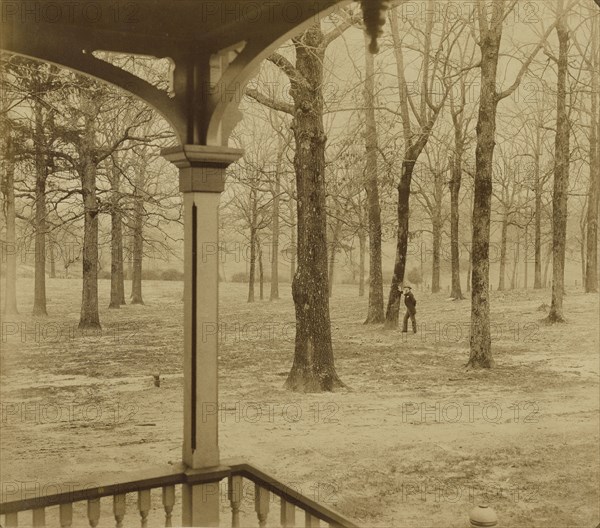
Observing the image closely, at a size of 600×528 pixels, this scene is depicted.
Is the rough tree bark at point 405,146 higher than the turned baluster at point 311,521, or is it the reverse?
the rough tree bark at point 405,146

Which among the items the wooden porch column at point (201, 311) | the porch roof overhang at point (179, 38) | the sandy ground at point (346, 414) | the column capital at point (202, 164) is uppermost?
the porch roof overhang at point (179, 38)

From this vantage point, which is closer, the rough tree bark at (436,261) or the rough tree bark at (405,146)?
the rough tree bark at (405,146)

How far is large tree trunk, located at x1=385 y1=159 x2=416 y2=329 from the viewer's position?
37.3ft

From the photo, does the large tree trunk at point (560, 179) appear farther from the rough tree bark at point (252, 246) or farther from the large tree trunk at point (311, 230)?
the rough tree bark at point (252, 246)

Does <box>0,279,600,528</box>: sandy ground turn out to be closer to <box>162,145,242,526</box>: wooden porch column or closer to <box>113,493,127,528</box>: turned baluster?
<box>113,493,127,528</box>: turned baluster

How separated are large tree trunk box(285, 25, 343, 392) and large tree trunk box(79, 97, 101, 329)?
3253 mm

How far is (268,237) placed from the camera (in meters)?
13.7

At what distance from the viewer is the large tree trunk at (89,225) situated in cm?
958

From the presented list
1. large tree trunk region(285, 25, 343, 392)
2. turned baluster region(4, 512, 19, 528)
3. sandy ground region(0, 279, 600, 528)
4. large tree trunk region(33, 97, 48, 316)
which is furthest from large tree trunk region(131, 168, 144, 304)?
turned baluster region(4, 512, 19, 528)

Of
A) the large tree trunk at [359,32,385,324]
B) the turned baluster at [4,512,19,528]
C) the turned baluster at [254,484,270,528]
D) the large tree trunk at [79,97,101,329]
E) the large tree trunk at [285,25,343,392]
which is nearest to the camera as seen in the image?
the turned baluster at [4,512,19,528]

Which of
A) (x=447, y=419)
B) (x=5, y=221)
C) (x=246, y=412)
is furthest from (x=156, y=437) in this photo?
(x=5, y=221)

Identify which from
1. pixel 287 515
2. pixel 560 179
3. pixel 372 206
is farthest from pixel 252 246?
pixel 287 515

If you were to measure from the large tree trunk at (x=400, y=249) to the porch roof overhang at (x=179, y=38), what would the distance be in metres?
8.04

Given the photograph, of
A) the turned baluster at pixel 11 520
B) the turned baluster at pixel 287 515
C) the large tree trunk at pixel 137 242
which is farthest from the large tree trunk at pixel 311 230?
the turned baluster at pixel 11 520
